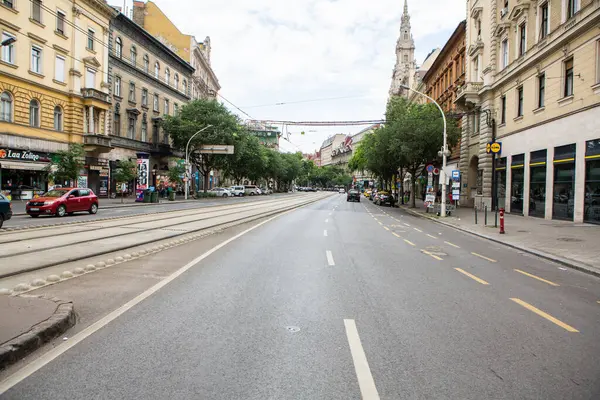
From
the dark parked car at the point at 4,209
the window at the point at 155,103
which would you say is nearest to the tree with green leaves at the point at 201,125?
the window at the point at 155,103

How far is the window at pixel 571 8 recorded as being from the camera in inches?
825

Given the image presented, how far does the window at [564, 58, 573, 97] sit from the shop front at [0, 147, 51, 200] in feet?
99.4

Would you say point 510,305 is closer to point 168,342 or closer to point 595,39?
point 168,342

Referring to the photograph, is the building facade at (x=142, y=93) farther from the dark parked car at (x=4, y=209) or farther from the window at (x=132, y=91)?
the dark parked car at (x=4, y=209)

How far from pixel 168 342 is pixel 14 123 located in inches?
1242

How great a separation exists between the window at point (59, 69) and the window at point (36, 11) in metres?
3.03

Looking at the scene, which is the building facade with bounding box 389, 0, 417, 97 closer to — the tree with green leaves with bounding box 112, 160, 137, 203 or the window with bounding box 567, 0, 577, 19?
the tree with green leaves with bounding box 112, 160, 137, 203

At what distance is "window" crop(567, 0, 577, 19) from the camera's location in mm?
20953

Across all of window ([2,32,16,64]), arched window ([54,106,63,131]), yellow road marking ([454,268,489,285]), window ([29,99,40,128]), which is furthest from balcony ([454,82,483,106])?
window ([29,99,40,128])

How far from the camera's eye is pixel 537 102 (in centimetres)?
2497

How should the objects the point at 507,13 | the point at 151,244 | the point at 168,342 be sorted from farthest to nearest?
the point at 507,13 → the point at 151,244 → the point at 168,342

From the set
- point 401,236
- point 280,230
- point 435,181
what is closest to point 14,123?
point 280,230

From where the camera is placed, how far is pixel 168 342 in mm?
4457

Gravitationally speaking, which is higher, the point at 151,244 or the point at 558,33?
the point at 558,33
